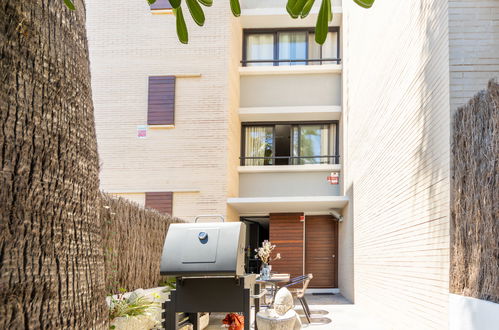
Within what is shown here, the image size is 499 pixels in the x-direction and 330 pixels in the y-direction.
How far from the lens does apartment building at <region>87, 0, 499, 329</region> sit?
8383mm

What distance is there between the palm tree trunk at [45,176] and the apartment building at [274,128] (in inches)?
219

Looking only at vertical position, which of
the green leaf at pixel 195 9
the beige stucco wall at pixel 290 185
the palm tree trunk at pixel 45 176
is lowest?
the palm tree trunk at pixel 45 176

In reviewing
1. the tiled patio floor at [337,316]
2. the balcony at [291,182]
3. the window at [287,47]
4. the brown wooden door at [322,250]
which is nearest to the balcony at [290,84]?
the window at [287,47]

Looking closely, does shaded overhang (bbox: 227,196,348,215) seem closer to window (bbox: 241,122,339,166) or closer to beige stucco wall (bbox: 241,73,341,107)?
window (bbox: 241,122,339,166)

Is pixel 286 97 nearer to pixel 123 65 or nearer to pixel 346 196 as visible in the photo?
pixel 346 196

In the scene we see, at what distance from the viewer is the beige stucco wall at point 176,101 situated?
1331 cm

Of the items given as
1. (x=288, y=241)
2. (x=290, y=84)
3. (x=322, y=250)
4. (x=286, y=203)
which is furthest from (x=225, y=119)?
(x=322, y=250)

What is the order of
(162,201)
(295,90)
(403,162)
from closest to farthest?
(403,162) → (162,201) → (295,90)

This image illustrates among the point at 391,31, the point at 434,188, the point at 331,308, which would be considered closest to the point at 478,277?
the point at 434,188

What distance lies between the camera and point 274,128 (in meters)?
15.5

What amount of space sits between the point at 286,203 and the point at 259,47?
506 centimetres

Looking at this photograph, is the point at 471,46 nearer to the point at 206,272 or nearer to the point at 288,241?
the point at 206,272

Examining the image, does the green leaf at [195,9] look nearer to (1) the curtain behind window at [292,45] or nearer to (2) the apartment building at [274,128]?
(2) the apartment building at [274,128]

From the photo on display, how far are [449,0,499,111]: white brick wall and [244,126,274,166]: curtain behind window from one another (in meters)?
10.5
